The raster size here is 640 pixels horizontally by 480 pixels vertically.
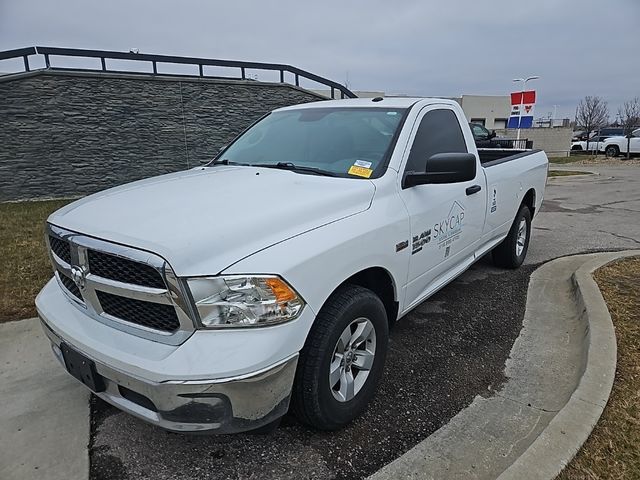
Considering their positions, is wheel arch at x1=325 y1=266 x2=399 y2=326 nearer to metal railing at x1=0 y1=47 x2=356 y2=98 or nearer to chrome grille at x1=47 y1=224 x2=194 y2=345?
chrome grille at x1=47 y1=224 x2=194 y2=345

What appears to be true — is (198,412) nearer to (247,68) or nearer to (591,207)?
(591,207)

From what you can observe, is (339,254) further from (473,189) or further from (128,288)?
(473,189)

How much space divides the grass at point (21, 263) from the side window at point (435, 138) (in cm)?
360

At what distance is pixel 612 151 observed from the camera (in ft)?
84.5

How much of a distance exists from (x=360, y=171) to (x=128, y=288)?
154cm

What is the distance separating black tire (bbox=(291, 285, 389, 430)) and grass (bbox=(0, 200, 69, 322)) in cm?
307

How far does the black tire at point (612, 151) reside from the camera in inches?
1003

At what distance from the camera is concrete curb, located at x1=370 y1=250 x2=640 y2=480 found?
2.13 meters

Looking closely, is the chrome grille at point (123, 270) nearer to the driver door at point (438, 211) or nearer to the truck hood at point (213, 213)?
the truck hood at point (213, 213)

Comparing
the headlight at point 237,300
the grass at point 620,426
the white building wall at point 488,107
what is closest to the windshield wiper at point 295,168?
the headlight at point 237,300

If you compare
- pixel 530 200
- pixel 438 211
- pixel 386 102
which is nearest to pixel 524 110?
pixel 530 200

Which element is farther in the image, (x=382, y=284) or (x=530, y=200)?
(x=530, y=200)

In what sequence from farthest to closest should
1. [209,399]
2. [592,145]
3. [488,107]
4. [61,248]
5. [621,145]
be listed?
[488,107], [592,145], [621,145], [61,248], [209,399]

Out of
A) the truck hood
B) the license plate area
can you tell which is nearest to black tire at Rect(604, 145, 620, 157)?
the truck hood
